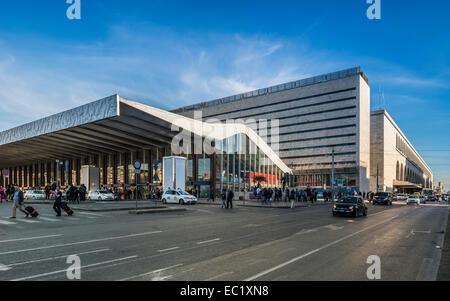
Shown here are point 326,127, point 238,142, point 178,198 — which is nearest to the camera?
point 178,198

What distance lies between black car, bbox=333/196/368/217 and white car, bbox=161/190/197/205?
15795 millimetres

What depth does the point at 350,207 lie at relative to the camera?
66.5 ft

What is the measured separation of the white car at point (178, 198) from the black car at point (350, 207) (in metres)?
15.8

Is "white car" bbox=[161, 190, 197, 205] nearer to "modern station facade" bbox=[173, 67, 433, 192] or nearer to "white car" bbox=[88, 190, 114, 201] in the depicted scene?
"white car" bbox=[88, 190, 114, 201]

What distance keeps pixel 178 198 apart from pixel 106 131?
17.7m

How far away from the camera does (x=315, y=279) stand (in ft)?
19.7

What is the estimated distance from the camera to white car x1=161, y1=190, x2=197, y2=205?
32.5 metres

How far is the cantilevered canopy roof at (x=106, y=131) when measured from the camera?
36.2 m

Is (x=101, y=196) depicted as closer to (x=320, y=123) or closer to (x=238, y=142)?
(x=238, y=142)

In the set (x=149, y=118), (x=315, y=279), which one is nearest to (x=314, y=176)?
(x=149, y=118)

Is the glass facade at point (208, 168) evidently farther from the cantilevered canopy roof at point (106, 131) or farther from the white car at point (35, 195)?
the white car at point (35, 195)

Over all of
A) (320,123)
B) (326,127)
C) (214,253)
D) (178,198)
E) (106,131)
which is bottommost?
(178,198)

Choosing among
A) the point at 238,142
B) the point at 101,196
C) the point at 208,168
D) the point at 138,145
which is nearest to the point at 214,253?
the point at 101,196
